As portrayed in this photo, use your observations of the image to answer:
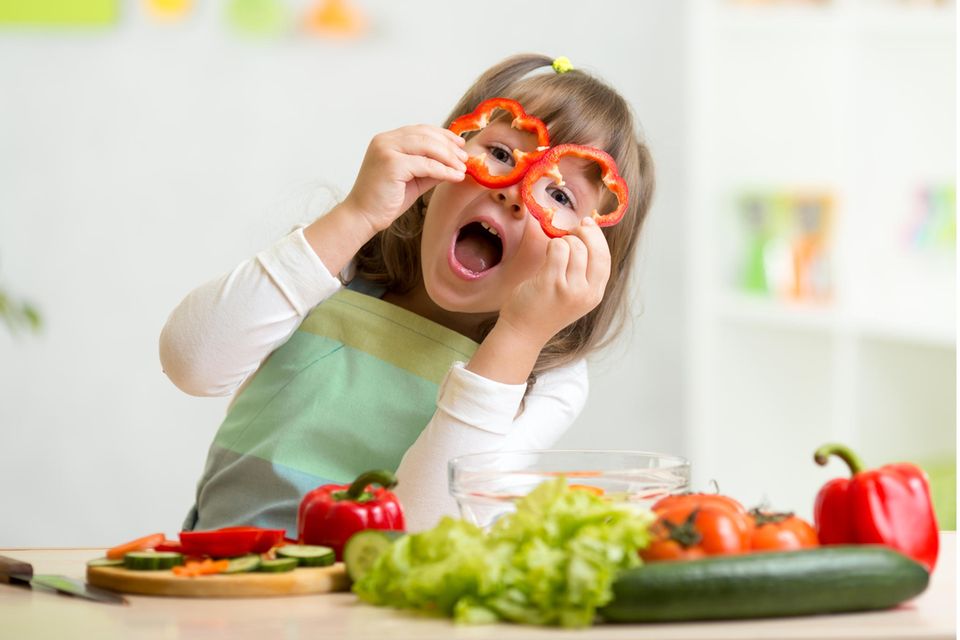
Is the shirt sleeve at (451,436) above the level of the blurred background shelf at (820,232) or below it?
below

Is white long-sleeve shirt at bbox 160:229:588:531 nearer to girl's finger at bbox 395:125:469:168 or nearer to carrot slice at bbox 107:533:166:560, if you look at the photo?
girl's finger at bbox 395:125:469:168

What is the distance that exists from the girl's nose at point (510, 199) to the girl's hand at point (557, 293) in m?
0.16

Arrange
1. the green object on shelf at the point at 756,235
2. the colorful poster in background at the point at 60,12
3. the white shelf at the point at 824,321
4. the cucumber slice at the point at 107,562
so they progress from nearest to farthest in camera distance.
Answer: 1. the cucumber slice at the point at 107,562
2. the white shelf at the point at 824,321
3. the colorful poster in background at the point at 60,12
4. the green object on shelf at the point at 756,235

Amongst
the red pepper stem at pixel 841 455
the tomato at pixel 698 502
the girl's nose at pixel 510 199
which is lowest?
the tomato at pixel 698 502

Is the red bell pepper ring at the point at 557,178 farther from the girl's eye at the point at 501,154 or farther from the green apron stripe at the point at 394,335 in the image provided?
the green apron stripe at the point at 394,335

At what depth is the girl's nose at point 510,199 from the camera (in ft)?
5.26

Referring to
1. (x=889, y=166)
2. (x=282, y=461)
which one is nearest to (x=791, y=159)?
(x=889, y=166)

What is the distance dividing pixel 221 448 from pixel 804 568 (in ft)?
3.41

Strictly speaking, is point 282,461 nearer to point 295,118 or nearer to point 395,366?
point 395,366

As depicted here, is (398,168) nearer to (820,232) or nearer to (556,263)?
(556,263)

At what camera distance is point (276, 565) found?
1.01m

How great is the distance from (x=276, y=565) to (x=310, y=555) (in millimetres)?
45

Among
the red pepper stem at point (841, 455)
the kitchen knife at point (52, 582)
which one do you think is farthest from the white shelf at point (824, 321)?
the kitchen knife at point (52, 582)

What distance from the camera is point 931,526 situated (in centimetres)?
103
